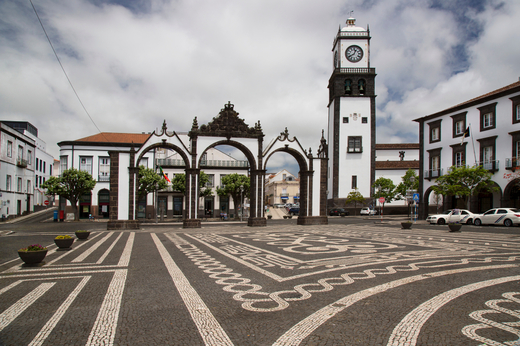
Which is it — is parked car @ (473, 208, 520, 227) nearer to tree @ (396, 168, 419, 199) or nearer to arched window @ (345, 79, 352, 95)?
tree @ (396, 168, 419, 199)

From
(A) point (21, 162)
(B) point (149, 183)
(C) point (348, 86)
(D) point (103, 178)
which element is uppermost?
(C) point (348, 86)

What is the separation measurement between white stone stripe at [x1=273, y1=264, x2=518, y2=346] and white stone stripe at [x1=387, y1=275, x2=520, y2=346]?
892 millimetres

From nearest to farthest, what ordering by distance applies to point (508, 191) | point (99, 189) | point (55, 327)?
point (55, 327) < point (508, 191) < point (99, 189)

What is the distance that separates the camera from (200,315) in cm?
520

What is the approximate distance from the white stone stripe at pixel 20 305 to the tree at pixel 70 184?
33267mm

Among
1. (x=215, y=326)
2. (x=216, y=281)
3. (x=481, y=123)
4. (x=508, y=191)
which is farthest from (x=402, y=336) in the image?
(x=481, y=123)

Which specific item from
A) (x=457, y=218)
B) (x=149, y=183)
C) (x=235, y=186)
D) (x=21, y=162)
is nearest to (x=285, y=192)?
(x=235, y=186)

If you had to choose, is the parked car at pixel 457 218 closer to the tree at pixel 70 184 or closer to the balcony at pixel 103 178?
the tree at pixel 70 184

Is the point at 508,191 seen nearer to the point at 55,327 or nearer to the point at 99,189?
the point at 55,327

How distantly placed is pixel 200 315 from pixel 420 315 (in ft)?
10.4

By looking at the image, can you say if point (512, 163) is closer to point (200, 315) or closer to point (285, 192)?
point (200, 315)

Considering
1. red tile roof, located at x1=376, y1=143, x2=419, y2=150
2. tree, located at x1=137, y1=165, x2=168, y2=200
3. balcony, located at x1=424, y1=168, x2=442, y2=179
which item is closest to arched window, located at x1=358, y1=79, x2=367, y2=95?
balcony, located at x1=424, y1=168, x2=442, y2=179

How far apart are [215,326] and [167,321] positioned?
0.73 m

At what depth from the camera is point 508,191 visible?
3069 centimetres
